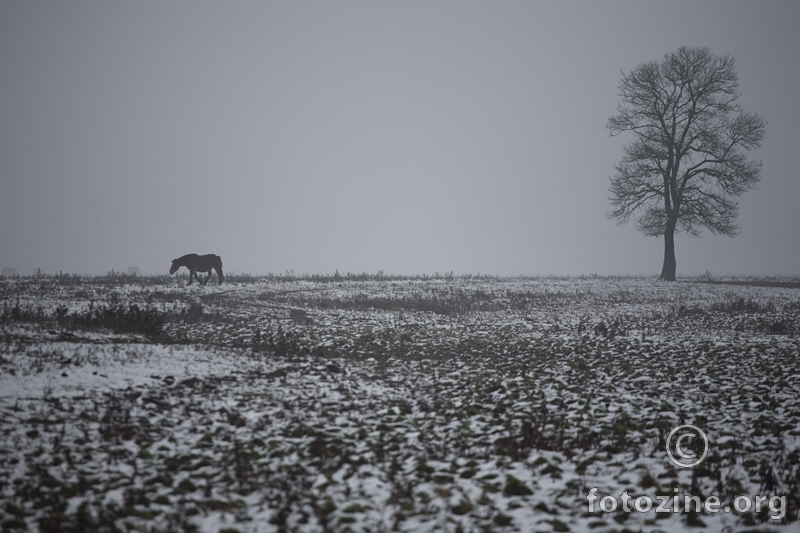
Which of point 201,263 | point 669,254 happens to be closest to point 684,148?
point 669,254

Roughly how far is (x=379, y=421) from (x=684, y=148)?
3294 cm

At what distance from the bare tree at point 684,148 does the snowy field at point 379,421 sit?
17.6 meters

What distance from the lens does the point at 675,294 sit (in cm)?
2548

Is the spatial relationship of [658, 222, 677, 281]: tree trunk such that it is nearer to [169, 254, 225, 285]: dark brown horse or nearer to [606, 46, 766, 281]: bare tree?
[606, 46, 766, 281]: bare tree

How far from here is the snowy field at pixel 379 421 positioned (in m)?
5.57

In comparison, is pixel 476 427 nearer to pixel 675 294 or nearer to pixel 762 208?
pixel 675 294

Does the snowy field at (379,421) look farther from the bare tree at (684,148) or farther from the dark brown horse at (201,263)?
the bare tree at (684,148)

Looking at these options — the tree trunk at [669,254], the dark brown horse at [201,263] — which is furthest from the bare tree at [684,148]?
the dark brown horse at [201,263]

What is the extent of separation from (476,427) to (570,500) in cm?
252

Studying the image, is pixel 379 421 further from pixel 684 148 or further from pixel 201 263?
pixel 684 148

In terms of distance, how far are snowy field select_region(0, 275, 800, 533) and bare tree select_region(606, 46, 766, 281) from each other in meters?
17.6

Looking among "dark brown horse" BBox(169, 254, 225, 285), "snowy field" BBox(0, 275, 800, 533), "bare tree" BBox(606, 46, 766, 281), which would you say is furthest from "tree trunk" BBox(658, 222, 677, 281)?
"dark brown horse" BBox(169, 254, 225, 285)

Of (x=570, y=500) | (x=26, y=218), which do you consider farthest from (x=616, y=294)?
(x=26, y=218)

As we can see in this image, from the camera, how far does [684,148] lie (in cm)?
3256
